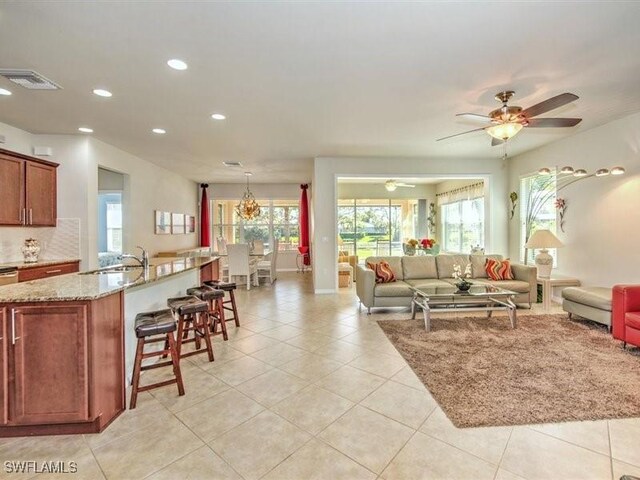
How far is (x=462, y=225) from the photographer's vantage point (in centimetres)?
889

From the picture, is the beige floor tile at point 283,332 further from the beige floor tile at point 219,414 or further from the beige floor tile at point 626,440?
the beige floor tile at point 626,440

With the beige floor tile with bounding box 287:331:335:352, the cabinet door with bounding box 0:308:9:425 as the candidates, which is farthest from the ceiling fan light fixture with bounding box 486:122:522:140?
the cabinet door with bounding box 0:308:9:425

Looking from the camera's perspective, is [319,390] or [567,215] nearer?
[319,390]

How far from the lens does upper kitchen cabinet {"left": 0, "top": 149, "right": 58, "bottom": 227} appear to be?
393 cm

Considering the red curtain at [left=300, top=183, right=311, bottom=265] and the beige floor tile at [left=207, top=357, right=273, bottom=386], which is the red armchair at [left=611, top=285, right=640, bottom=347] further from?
the red curtain at [left=300, top=183, right=311, bottom=265]

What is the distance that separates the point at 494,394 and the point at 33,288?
3.53 meters

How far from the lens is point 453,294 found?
425 centimetres

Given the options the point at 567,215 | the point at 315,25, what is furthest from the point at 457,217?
the point at 315,25

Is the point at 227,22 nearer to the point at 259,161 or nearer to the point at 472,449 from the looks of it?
the point at 472,449

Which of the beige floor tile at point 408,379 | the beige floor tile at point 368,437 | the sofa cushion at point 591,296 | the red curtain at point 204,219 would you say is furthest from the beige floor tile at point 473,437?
the red curtain at point 204,219

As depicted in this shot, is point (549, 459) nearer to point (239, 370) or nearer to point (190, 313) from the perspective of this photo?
point (239, 370)

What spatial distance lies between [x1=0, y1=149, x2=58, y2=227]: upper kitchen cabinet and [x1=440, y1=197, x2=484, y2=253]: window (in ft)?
27.4

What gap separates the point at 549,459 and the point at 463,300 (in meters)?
2.70

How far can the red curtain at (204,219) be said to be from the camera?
32.0 feet
